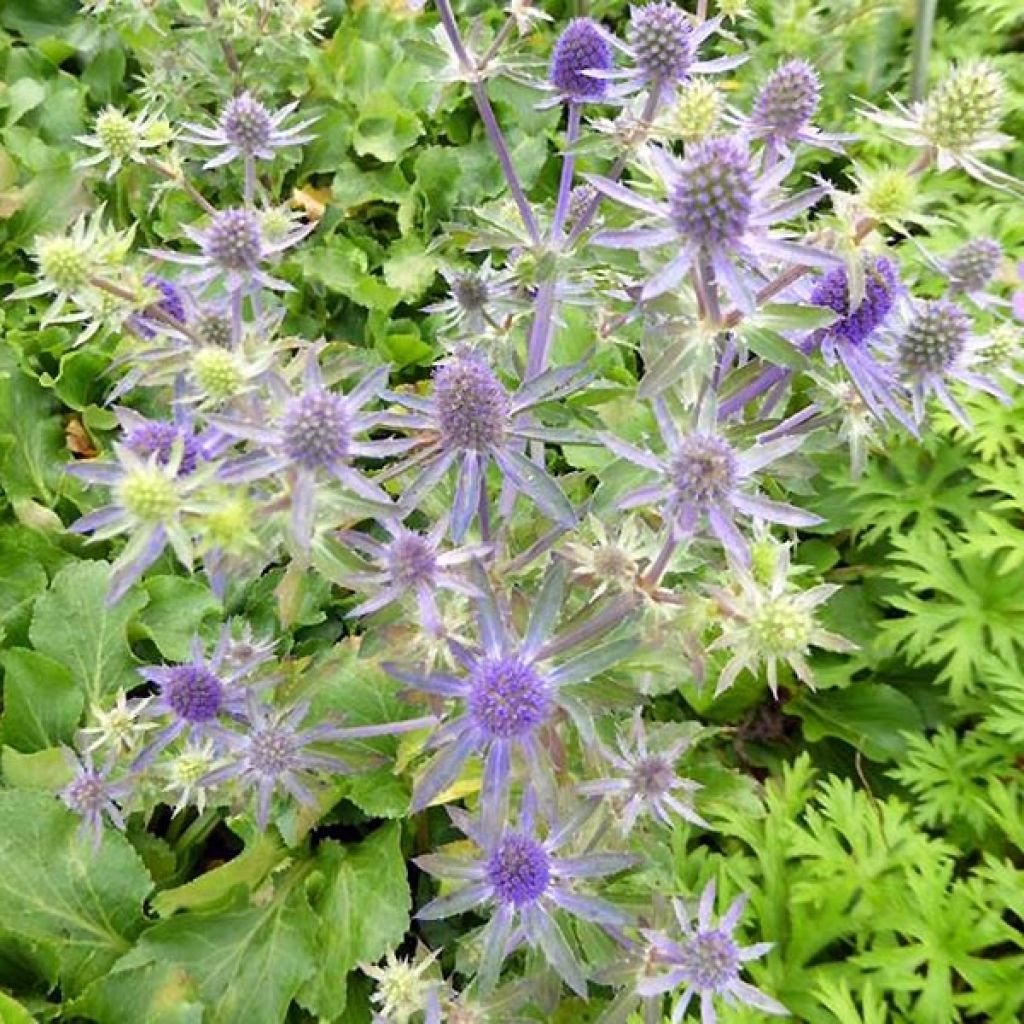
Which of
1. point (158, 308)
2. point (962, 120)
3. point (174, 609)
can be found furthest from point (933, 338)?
point (174, 609)

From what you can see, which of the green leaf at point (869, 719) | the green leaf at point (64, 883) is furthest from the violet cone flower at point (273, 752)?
the green leaf at point (869, 719)

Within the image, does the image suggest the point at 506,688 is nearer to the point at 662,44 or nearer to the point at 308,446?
the point at 308,446

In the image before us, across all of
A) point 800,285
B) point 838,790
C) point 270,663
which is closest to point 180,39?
point 270,663

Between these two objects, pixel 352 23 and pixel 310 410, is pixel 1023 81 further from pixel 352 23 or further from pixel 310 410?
pixel 310 410

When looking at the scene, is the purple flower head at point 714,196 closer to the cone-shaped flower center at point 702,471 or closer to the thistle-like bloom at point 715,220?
the thistle-like bloom at point 715,220

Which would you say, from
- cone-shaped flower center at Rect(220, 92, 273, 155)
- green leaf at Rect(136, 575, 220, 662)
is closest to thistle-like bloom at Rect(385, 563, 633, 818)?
cone-shaped flower center at Rect(220, 92, 273, 155)

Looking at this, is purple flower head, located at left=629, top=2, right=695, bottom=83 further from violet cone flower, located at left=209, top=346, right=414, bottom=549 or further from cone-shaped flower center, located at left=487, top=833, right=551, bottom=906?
cone-shaped flower center, located at left=487, top=833, right=551, bottom=906
